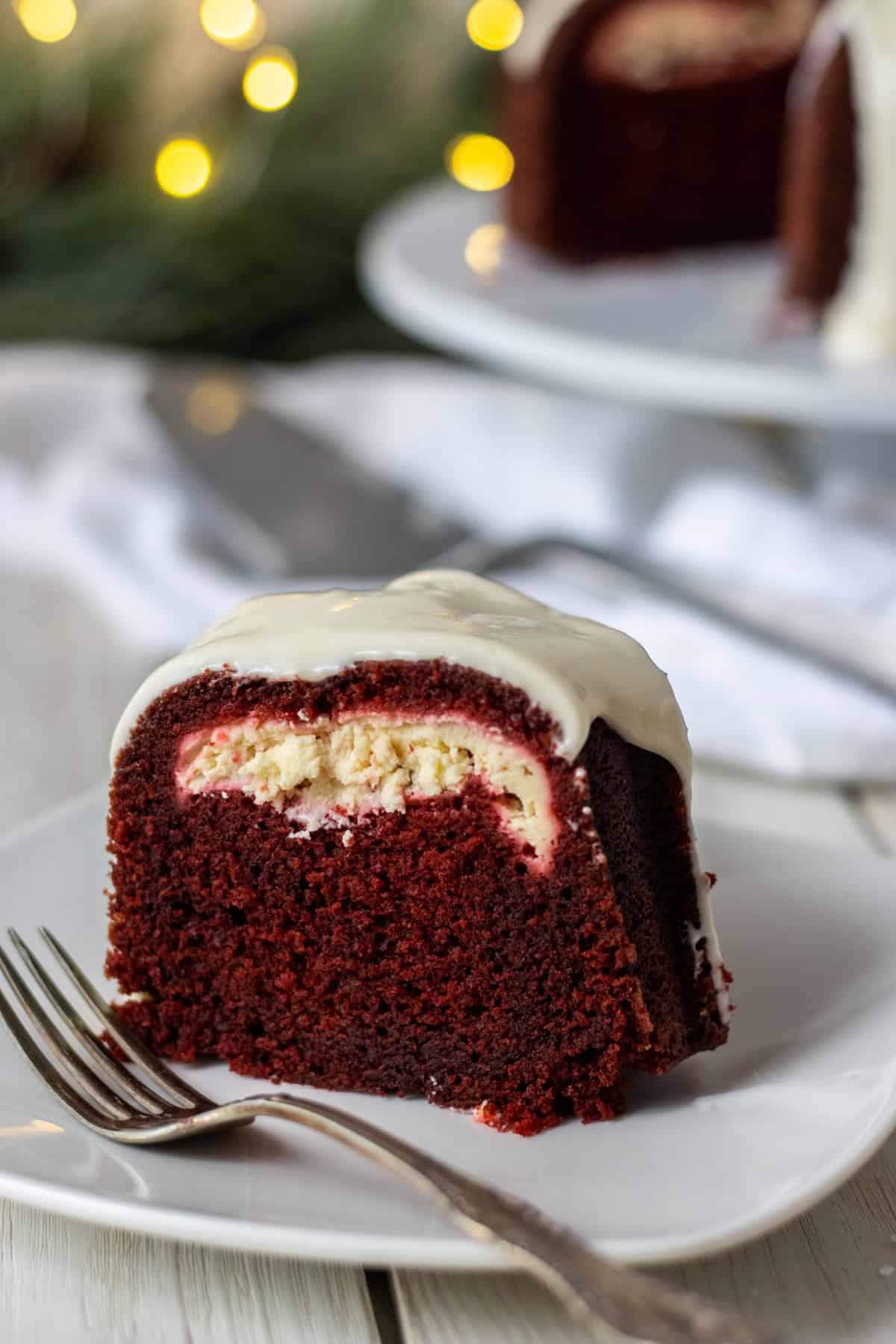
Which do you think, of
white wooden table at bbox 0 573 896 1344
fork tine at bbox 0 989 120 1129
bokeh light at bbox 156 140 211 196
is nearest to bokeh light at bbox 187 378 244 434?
bokeh light at bbox 156 140 211 196

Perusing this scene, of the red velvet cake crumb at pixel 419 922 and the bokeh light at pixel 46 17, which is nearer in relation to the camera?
the red velvet cake crumb at pixel 419 922

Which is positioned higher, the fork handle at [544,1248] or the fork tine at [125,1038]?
the fork handle at [544,1248]

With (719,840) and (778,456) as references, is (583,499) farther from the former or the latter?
(719,840)

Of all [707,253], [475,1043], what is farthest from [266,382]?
[475,1043]

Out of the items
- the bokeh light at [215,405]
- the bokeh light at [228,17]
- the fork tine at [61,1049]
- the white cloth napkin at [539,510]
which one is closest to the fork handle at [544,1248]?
the fork tine at [61,1049]

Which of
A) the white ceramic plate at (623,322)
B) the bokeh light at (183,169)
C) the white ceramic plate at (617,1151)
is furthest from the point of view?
the bokeh light at (183,169)

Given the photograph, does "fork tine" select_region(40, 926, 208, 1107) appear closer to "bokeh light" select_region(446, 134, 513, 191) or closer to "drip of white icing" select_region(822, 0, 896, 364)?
"drip of white icing" select_region(822, 0, 896, 364)

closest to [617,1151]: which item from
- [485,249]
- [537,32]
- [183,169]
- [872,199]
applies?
[872,199]

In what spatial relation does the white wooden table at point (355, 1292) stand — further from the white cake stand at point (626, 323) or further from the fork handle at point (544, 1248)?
the white cake stand at point (626, 323)

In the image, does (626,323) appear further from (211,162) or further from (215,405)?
(211,162)
